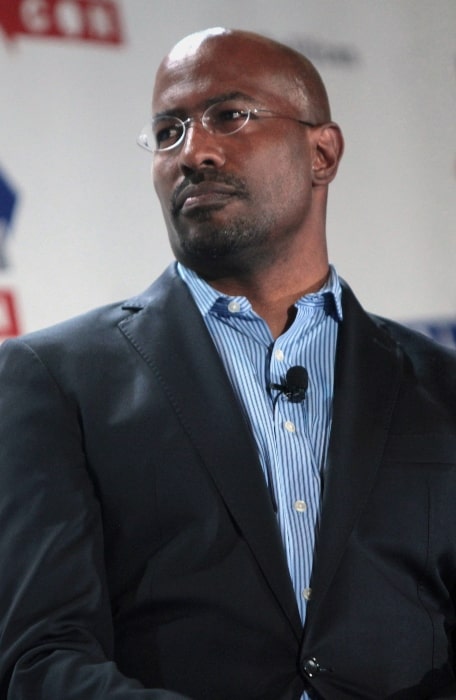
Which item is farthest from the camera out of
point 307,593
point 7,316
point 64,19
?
point 64,19

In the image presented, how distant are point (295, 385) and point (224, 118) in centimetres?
53

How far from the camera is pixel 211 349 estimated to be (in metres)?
2.02

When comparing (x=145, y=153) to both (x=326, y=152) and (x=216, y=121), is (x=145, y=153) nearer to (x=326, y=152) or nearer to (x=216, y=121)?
(x=326, y=152)

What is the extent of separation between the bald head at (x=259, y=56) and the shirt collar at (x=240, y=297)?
35 cm

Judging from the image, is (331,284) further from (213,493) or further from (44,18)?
(44,18)

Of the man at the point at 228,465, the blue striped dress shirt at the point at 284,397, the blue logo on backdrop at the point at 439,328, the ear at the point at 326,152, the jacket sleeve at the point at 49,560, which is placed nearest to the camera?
the jacket sleeve at the point at 49,560

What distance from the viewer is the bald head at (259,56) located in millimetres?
2204

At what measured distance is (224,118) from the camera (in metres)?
2.15

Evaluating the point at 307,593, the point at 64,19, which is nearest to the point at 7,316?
the point at 64,19

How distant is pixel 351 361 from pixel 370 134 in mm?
1747

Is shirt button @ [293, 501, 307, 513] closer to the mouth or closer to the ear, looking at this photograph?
the mouth

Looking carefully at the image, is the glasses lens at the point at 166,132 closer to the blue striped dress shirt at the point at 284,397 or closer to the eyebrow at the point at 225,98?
the eyebrow at the point at 225,98

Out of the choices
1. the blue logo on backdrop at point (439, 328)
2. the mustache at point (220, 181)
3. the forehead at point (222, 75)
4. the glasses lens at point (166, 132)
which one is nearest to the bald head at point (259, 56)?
the forehead at point (222, 75)

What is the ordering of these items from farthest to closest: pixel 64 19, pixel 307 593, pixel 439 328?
pixel 439 328, pixel 64 19, pixel 307 593
